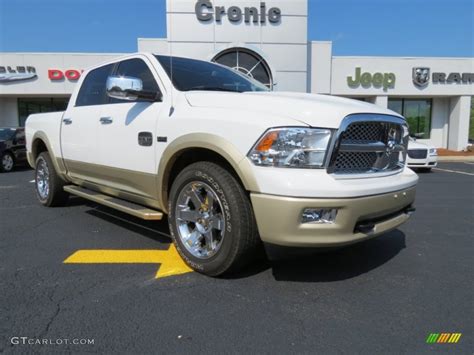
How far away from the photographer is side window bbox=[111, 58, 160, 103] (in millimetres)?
3521

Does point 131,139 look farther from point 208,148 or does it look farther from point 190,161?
point 208,148

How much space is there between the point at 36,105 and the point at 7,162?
12.8 meters

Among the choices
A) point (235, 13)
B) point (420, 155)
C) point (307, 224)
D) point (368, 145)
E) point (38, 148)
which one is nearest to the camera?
point (307, 224)

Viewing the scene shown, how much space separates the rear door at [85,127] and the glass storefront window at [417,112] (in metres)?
22.4

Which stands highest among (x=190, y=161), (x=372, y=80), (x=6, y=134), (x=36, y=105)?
(x=372, y=80)

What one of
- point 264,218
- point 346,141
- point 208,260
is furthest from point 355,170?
point 208,260

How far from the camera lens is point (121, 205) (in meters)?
3.69

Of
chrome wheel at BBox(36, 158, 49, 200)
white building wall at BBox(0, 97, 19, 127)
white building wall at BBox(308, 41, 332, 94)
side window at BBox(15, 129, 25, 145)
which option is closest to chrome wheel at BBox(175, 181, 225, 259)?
chrome wheel at BBox(36, 158, 49, 200)

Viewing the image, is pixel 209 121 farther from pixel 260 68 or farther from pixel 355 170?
pixel 260 68

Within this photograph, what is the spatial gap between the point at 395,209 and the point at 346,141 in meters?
0.75

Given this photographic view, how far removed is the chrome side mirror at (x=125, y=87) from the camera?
3111 mm

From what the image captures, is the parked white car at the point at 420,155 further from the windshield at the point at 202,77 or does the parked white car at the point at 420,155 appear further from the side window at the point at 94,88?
the side window at the point at 94,88

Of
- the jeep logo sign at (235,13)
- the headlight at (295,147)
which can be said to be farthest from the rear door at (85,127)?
the jeep logo sign at (235,13)

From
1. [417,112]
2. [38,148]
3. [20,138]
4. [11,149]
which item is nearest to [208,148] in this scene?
[38,148]
